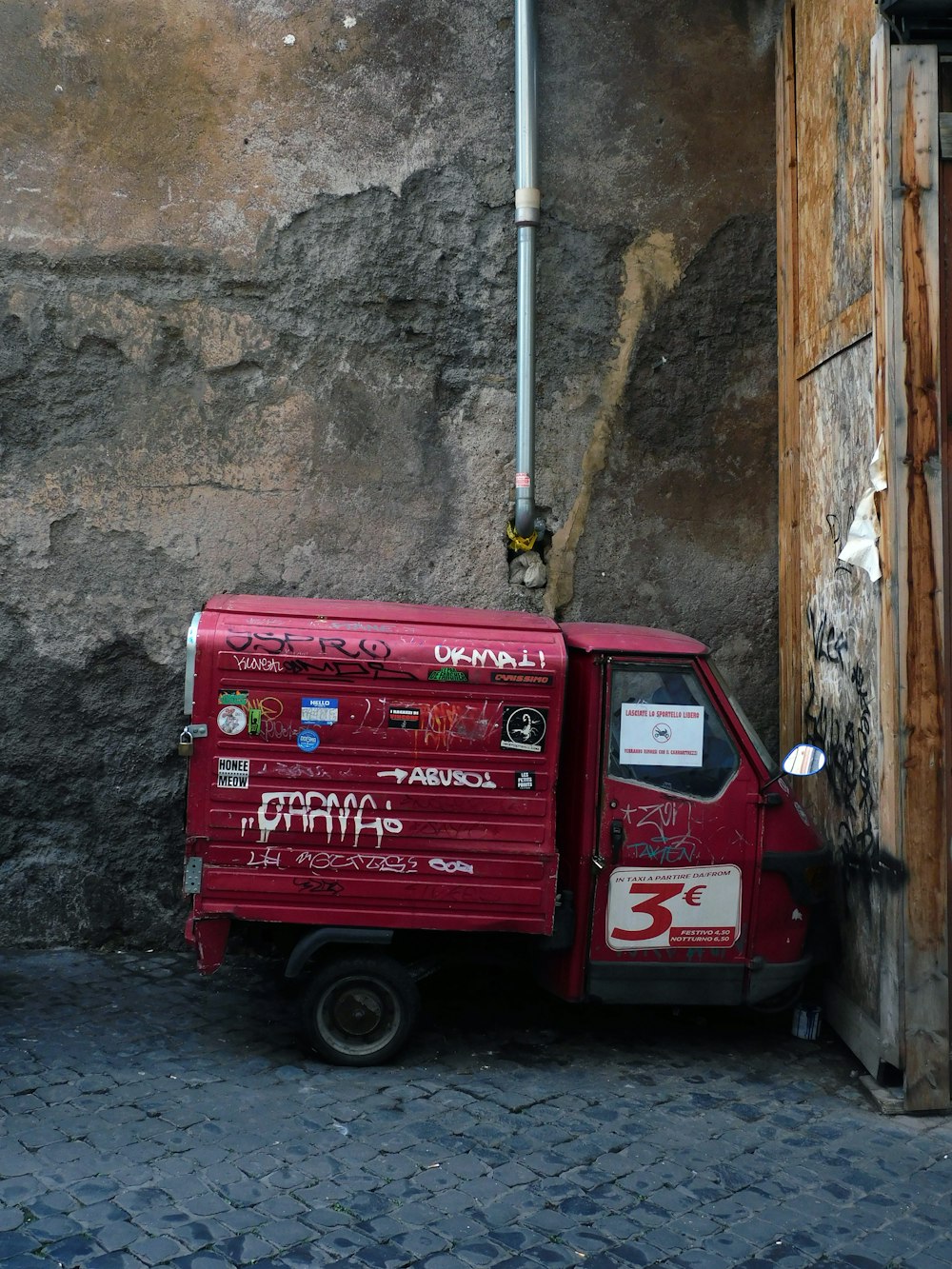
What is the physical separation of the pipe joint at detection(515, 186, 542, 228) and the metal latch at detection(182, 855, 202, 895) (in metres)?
3.69

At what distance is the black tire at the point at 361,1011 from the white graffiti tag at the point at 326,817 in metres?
0.54

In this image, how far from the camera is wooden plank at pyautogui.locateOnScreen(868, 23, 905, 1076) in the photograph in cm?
461

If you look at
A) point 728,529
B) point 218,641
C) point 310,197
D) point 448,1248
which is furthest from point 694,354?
point 448,1248

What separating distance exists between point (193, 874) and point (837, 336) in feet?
12.2

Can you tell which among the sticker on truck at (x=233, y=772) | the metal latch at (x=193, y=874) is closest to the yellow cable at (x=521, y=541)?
the sticker on truck at (x=233, y=772)

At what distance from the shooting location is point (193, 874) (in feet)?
15.1

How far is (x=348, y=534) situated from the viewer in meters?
6.21

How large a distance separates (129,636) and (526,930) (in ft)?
8.88

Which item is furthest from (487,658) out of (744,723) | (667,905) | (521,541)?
(521,541)

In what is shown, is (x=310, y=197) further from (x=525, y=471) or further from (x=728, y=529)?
(x=728, y=529)

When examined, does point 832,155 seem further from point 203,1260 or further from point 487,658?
point 203,1260

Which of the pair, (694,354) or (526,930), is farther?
(694,354)

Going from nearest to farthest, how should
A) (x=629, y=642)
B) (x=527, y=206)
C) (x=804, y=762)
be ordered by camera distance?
(x=804, y=762), (x=629, y=642), (x=527, y=206)

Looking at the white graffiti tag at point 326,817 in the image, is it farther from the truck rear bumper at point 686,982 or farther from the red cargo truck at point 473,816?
the truck rear bumper at point 686,982
